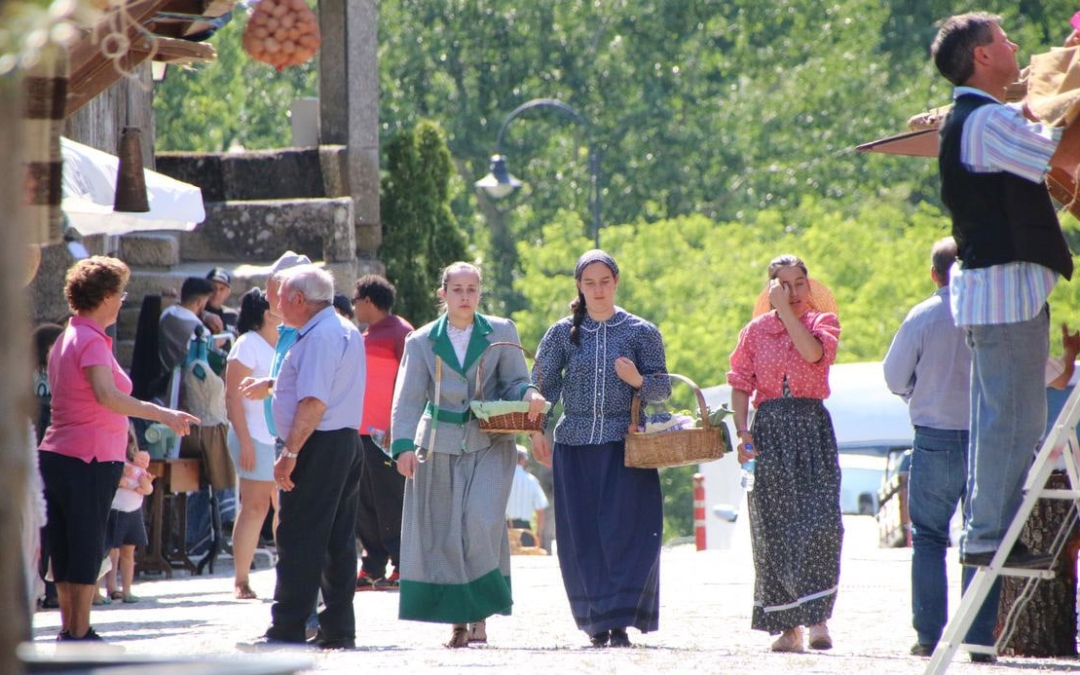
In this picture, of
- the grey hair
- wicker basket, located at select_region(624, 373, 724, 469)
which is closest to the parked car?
wicker basket, located at select_region(624, 373, 724, 469)

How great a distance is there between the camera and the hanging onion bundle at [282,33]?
29.2 ft

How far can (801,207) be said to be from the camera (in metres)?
41.2

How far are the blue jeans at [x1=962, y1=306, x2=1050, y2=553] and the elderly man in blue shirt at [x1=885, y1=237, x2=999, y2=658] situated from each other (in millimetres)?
1920

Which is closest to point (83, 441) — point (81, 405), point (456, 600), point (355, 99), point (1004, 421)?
point (81, 405)

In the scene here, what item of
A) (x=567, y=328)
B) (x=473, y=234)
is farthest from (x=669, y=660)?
(x=473, y=234)

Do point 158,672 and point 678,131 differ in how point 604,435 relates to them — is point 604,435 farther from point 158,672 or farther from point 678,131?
point 678,131

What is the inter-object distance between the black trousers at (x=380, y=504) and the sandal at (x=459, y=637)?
3.27 meters

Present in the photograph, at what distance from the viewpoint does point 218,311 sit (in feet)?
45.1

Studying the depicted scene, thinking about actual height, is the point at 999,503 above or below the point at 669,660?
above

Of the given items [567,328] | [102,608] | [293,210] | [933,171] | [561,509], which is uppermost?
[933,171]

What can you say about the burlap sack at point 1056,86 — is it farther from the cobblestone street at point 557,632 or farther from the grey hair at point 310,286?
the grey hair at point 310,286

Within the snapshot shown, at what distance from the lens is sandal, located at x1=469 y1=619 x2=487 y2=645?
27.0 ft

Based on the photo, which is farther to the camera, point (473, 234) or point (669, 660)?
point (473, 234)

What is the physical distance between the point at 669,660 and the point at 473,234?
39.1 metres
